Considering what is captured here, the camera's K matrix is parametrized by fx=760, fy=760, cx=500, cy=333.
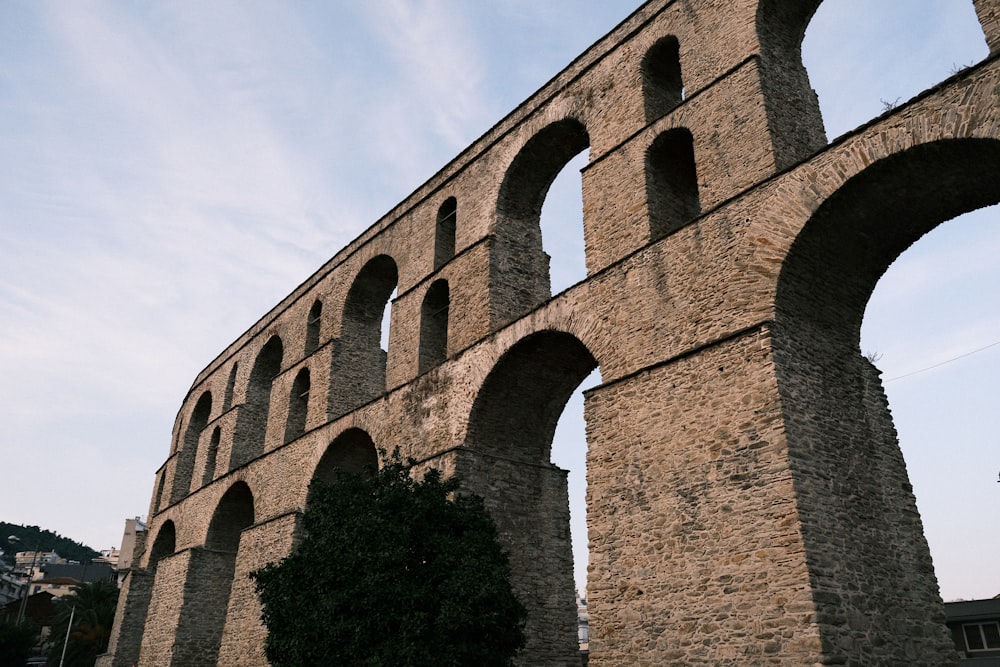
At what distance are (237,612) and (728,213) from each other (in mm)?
15083

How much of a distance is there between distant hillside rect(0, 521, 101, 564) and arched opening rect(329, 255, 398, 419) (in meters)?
108

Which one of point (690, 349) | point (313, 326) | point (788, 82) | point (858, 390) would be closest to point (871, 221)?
point (858, 390)

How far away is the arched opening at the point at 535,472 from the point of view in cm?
1339

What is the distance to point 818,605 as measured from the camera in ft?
25.7

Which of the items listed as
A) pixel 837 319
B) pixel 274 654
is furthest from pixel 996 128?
pixel 274 654

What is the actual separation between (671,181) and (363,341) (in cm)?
1027

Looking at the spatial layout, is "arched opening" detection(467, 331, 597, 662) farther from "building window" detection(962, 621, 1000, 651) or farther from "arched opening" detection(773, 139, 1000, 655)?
"building window" detection(962, 621, 1000, 651)

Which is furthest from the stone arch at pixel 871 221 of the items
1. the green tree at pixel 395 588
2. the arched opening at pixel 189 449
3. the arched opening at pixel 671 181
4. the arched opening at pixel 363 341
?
the arched opening at pixel 189 449

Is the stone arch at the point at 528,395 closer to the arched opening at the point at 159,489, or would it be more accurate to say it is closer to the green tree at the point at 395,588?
the green tree at the point at 395,588

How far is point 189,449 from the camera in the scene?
28594 millimetres

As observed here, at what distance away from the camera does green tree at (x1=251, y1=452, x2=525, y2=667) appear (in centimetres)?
1003

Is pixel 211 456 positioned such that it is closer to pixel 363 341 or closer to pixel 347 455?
pixel 363 341

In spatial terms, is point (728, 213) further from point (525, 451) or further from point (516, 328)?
point (525, 451)

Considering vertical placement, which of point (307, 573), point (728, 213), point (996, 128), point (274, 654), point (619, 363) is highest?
point (728, 213)
